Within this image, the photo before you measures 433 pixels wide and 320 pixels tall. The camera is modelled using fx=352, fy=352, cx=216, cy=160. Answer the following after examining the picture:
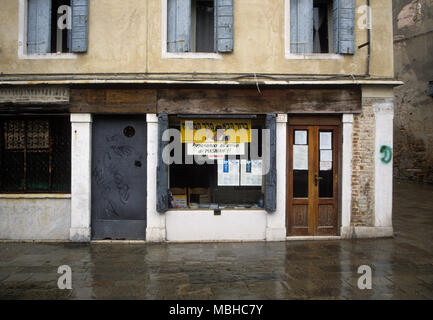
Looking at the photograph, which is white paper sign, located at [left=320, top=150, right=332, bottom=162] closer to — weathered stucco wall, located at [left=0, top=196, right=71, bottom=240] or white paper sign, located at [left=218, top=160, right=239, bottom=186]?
white paper sign, located at [left=218, top=160, right=239, bottom=186]

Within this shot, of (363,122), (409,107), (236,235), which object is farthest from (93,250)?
(409,107)

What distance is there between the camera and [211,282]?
5582 mm

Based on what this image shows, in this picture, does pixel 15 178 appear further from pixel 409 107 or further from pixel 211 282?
pixel 409 107

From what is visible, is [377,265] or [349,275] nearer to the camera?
[349,275]

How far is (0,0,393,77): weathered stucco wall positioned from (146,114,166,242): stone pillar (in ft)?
4.37

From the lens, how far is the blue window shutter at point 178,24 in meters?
8.09

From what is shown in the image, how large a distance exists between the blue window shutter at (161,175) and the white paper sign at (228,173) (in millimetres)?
1337

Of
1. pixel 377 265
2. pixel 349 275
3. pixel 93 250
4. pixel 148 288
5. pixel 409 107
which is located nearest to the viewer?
pixel 148 288

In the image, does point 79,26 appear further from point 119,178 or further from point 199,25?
point 119,178

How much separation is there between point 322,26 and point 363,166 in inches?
138

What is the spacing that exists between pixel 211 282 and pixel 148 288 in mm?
982

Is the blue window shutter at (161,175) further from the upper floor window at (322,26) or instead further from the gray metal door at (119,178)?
the upper floor window at (322,26)

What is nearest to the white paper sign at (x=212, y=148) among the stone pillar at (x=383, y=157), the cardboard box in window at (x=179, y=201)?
the cardboard box in window at (x=179, y=201)

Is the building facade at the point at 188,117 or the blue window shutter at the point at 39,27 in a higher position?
the blue window shutter at the point at 39,27
